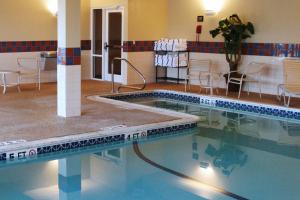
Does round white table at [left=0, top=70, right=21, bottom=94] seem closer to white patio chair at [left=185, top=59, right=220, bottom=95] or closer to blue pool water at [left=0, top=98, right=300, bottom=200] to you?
white patio chair at [left=185, top=59, right=220, bottom=95]

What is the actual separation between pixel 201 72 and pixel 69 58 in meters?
4.37

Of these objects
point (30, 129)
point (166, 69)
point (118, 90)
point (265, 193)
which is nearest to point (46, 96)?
point (118, 90)

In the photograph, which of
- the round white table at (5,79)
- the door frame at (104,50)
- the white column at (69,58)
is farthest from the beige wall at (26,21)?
the white column at (69,58)

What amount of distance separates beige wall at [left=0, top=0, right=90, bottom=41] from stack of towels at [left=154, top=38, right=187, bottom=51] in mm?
2826

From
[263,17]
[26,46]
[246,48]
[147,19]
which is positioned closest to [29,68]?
[26,46]

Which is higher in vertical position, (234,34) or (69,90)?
(234,34)

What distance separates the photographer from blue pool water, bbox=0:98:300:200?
4.87 meters

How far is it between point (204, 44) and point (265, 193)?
24.8 ft

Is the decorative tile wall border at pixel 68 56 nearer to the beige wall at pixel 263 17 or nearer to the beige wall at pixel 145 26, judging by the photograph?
the beige wall at pixel 145 26

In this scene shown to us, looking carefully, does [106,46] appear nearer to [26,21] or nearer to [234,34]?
[26,21]

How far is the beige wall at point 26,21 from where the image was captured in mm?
11234

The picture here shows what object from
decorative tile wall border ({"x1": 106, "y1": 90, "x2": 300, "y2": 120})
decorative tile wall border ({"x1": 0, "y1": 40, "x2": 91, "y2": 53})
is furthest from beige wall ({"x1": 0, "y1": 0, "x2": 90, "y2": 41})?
decorative tile wall border ({"x1": 106, "y1": 90, "x2": 300, "y2": 120})

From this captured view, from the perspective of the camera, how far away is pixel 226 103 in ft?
32.7

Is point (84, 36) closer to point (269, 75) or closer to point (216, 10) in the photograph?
point (216, 10)
